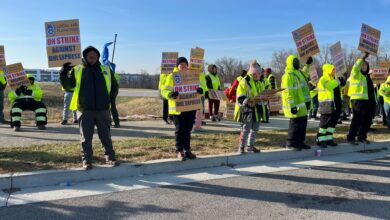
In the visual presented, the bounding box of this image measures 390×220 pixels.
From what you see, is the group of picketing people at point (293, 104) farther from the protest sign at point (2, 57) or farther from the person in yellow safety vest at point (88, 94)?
the protest sign at point (2, 57)

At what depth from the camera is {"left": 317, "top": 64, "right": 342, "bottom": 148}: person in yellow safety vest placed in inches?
318

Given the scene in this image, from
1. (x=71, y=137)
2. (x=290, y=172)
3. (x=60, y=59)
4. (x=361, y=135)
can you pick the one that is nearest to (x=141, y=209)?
(x=290, y=172)

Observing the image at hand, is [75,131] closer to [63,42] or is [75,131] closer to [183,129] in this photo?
[63,42]

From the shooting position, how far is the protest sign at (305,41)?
886 centimetres

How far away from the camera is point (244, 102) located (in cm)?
704

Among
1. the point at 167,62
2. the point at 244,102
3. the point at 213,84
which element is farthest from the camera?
the point at 213,84

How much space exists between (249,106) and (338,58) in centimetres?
399

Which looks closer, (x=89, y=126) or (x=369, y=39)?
(x=89, y=126)

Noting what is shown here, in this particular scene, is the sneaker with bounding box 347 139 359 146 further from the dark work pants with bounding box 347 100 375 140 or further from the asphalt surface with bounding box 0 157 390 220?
the asphalt surface with bounding box 0 157 390 220

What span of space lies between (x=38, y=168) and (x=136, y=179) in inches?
64.1

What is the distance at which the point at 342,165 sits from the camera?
23.7 ft

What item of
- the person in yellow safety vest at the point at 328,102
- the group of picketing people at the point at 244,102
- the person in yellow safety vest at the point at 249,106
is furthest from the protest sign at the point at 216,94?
the person in yellow safety vest at the point at 249,106

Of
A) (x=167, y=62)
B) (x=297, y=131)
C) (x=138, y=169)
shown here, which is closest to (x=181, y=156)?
(x=138, y=169)

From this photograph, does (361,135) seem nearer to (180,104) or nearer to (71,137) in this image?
(180,104)
